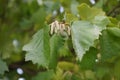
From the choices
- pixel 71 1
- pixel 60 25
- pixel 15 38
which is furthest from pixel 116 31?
pixel 15 38

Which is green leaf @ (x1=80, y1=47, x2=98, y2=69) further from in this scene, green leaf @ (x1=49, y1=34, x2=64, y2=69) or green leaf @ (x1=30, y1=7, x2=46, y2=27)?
green leaf @ (x1=30, y1=7, x2=46, y2=27)

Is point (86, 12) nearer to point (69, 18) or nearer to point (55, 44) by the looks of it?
point (69, 18)

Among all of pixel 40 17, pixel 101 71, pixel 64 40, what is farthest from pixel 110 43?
pixel 40 17

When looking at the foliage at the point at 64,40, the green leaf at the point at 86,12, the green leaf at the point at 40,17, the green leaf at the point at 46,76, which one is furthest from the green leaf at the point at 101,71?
the green leaf at the point at 40,17

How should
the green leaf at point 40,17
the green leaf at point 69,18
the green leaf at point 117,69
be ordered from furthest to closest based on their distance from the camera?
the green leaf at point 40,17
the green leaf at point 117,69
the green leaf at point 69,18

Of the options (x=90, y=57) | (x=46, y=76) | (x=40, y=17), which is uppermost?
(x=40, y=17)

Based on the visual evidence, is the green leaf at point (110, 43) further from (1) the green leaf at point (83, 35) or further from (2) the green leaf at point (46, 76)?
(2) the green leaf at point (46, 76)

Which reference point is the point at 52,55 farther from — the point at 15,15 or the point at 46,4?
the point at 15,15
